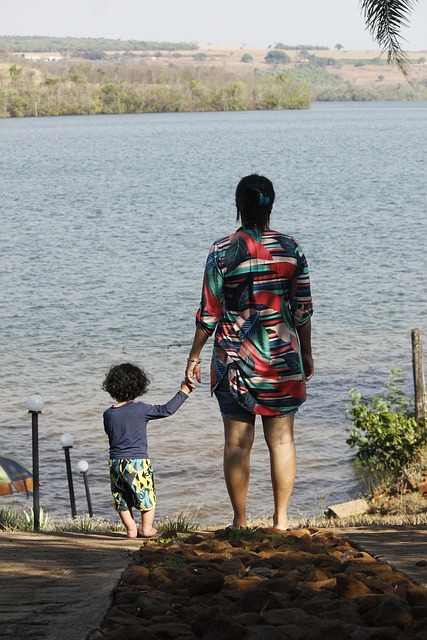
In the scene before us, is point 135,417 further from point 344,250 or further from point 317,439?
point 344,250

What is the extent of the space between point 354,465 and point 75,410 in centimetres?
507

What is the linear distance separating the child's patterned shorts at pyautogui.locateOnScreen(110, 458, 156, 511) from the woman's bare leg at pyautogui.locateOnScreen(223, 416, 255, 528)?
86 centimetres

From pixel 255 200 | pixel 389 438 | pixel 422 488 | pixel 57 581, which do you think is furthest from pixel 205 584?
pixel 389 438

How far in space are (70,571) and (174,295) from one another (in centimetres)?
2216

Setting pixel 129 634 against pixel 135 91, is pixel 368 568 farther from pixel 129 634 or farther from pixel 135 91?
pixel 135 91

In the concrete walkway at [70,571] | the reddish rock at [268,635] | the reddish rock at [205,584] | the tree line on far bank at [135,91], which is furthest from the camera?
the tree line on far bank at [135,91]

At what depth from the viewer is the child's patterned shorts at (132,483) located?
5988 millimetres

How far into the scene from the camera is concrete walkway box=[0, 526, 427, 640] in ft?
11.6

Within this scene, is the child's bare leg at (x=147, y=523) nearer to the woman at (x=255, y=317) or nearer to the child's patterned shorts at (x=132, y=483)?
the child's patterned shorts at (x=132, y=483)

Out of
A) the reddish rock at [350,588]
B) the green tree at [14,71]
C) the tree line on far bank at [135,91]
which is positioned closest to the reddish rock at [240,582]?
the reddish rock at [350,588]

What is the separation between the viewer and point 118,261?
33.2 m

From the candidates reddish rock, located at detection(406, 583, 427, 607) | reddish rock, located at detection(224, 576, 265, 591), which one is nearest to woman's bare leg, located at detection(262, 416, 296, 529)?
reddish rock, located at detection(224, 576, 265, 591)

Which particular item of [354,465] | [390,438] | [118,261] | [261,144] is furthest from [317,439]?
[261,144]

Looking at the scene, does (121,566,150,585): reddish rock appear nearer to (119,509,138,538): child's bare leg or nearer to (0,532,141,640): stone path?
(0,532,141,640): stone path
